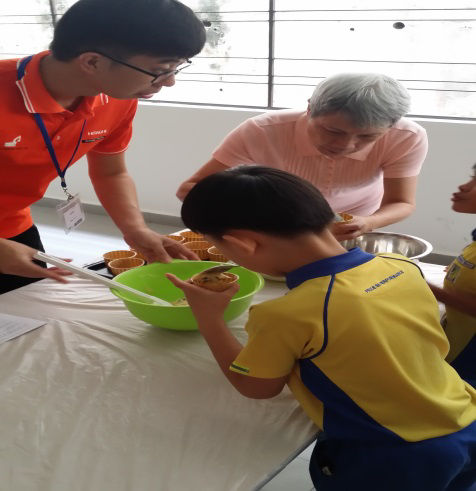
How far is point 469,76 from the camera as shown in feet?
10.9

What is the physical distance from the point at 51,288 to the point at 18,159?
37 centimetres

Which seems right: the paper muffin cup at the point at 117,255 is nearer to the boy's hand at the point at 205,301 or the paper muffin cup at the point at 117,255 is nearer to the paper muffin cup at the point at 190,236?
the paper muffin cup at the point at 190,236

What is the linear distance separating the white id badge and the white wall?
2.30 m

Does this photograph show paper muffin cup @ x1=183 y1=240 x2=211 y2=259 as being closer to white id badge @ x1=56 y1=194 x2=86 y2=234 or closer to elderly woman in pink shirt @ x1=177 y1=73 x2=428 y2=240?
elderly woman in pink shirt @ x1=177 y1=73 x2=428 y2=240

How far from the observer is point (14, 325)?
1.28 metres

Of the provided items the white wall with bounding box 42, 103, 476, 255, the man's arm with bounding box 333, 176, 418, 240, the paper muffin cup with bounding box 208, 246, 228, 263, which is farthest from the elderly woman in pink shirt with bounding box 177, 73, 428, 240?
the white wall with bounding box 42, 103, 476, 255

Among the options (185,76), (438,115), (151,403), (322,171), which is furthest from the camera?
(185,76)

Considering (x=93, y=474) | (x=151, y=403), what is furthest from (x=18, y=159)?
(x=93, y=474)

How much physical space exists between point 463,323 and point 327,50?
271 cm

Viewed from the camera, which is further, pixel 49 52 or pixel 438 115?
pixel 438 115

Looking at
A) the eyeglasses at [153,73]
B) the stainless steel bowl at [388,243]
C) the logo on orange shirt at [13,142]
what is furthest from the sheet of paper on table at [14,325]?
the stainless steel bowl at [388,243]

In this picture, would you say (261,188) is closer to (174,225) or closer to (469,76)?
(469,76)

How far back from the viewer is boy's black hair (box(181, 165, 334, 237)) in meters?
0.89

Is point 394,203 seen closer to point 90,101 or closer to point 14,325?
point 90,101
